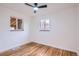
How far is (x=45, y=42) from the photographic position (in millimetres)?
1712

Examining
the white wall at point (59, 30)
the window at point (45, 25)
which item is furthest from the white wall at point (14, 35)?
the window at point (45, 25)

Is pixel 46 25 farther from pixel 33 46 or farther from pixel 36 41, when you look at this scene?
pixel 33 46

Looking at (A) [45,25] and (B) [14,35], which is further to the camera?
(B) [14,35]

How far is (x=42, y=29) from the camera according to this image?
5.32ft

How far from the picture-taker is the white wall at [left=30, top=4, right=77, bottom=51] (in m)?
1.60

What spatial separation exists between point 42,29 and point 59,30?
36 cm

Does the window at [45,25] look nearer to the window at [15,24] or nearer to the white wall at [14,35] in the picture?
the white wall at [14,35]

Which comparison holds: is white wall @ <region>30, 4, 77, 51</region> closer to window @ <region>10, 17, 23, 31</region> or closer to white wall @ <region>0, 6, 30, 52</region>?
white wall @ <region>0, 6, 30, 52</region>

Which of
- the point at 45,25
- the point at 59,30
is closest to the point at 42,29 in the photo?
the point at 45,25

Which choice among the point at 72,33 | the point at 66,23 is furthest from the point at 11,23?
the point at 72,33

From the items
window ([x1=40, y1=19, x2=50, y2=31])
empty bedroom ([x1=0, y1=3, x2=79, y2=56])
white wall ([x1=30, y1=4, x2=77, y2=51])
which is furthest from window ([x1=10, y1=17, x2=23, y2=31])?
window ([x1=40, y1=19, x2=50, y2=31])

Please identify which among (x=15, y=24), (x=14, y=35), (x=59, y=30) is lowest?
(x=14, y=35)

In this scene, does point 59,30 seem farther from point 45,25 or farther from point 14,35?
point 14,35

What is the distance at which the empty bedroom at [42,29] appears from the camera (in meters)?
1.60
